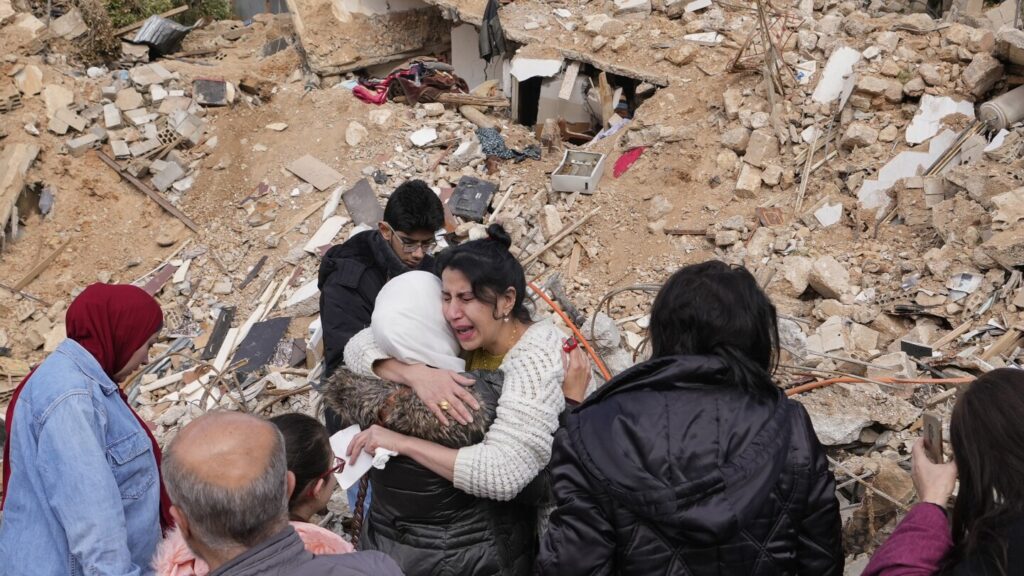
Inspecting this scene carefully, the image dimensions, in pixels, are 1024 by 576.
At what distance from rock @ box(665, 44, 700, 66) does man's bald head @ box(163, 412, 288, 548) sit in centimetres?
801

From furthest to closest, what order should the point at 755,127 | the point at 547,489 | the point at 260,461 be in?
the point at 755,127 < the point at 547,489 < the point at 260,461

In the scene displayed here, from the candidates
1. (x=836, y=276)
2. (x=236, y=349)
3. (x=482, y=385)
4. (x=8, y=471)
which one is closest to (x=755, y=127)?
(x=836, y=276)

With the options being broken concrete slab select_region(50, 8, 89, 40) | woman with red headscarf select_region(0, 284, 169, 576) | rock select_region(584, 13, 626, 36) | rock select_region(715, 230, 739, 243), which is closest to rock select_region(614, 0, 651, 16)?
rock select_region(584, 13, 626, 36)

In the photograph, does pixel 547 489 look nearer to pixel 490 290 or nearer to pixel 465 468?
pixel 465 468

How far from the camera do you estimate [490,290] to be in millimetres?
2594

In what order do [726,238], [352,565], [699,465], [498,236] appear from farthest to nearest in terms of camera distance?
1. [726,238]
2. [498,236]
3. [699,465]
4. [352,565]

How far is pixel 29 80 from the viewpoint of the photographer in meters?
10.5

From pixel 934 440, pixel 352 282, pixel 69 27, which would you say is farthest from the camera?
pixel 69 27

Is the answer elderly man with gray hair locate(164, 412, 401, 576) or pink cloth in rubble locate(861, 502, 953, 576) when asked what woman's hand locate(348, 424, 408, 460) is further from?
pink cloth in rubble locate(861, 502, 953, 576)

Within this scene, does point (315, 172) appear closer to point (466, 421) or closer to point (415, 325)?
point (415, 325)

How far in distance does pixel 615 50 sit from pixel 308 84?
14.6 ft

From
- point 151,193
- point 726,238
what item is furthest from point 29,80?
point 726,238

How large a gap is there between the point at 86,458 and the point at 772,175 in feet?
20.3

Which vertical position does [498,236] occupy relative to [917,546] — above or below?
above
